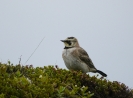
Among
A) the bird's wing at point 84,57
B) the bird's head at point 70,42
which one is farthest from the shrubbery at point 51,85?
the bird's head at point 70,42

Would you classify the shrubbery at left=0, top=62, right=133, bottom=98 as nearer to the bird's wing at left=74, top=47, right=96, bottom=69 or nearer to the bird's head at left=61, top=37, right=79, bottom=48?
the bird's wing at left=74, top=47, right=96, bottom=69

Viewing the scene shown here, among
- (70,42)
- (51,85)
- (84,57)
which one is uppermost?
(70,42)

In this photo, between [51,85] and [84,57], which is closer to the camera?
[51,85]

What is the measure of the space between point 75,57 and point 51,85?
5673 mm

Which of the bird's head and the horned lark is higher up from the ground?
the bird's head

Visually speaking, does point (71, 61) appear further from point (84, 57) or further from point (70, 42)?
point (70, 42)

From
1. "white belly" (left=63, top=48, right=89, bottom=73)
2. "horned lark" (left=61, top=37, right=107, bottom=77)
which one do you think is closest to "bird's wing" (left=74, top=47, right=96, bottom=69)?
"horned lark" (left=61, top=37, right=107, bottom=77)

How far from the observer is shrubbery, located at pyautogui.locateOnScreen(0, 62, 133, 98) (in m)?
4.73

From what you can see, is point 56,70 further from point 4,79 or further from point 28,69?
point 4,79

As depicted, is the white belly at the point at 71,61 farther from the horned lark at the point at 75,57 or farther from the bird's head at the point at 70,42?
the bird's head at the point at 70,42

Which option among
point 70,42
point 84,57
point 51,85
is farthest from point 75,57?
point 51,85

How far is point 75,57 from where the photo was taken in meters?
10.8

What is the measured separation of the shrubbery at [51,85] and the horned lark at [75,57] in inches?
114

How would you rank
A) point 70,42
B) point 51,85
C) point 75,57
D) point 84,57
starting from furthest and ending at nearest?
1. point 70,42
2. point 84,57
3. point 75,57
4. point 51,85
